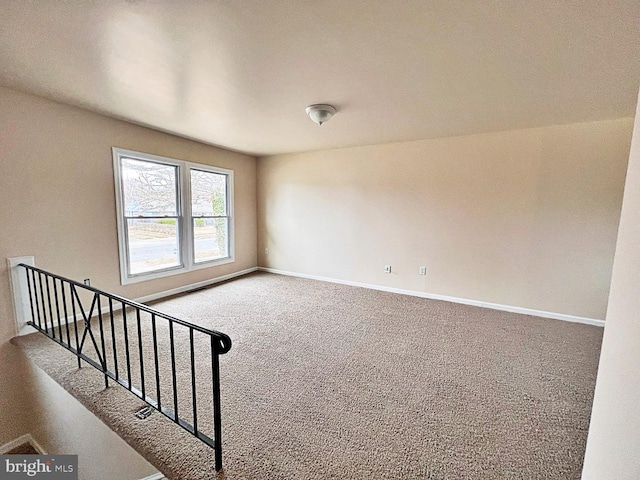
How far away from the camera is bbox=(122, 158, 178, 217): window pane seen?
3459mm

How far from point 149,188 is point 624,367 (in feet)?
14.6

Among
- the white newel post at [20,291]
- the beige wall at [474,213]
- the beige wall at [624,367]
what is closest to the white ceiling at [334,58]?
the beige wall at [474,213]

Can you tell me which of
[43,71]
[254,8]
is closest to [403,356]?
[254,8]

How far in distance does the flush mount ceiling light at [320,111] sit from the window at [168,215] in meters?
2.32

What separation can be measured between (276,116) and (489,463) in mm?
3326

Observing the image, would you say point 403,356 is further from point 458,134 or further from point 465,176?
point 458,134

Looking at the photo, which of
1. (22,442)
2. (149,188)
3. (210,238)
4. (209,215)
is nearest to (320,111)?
(149,188)

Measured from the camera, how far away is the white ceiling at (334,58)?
1.45 meters

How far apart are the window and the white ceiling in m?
0.82

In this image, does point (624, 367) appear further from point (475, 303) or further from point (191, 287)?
point (191, 287)

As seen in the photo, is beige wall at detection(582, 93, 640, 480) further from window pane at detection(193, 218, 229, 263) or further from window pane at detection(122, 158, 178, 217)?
window pane at detection(193, 218, 229, 263)

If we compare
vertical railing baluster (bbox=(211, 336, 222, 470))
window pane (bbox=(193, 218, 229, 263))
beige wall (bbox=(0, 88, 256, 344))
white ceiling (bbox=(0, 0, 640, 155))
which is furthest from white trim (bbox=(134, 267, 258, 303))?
vertical railing baluster (bbox=(211, 336, 222, 470))

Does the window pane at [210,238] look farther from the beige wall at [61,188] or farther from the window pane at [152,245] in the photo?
the beige wall at [61,188]

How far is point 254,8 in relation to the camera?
144cm
